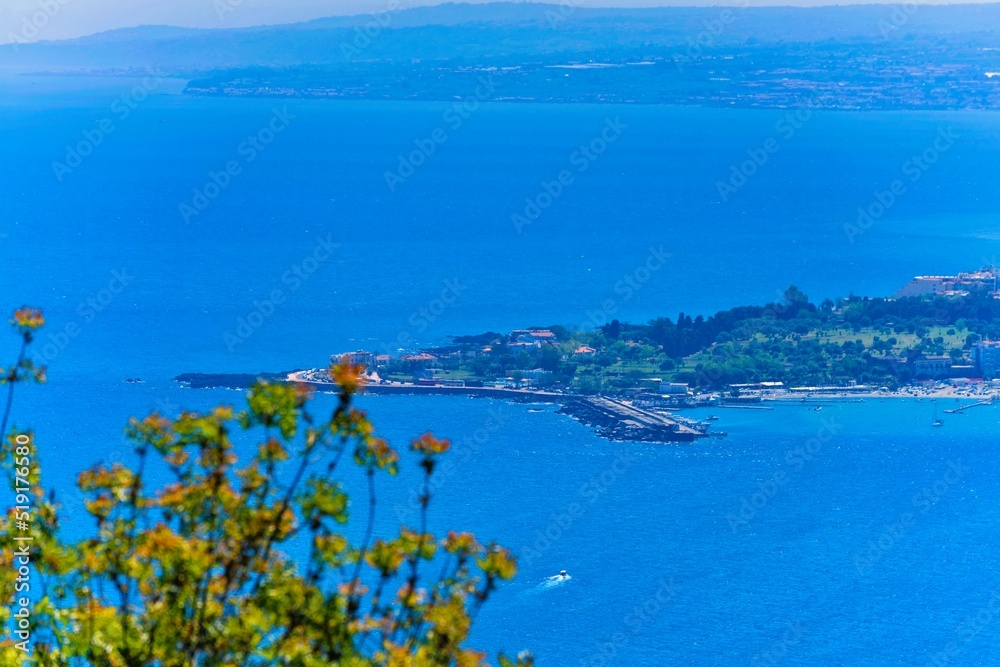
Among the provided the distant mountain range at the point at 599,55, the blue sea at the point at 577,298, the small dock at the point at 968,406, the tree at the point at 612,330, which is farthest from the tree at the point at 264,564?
the distant mountain range at the point at 599,55

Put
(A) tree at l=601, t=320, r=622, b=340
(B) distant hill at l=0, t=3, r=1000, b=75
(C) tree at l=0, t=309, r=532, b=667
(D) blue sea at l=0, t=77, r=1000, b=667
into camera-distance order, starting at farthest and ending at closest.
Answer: (B) distant hill at l=0, t=3, r=1000, b=75 < (A) tree at l=601, t=320, r=622, b=340 < (D) blue sea at l=0, t=77, r=1000, b=667 < (C) tree at l=0, t=309, r=532, b=667

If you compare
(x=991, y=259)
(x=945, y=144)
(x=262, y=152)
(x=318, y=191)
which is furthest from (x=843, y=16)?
(x=991, y=259)

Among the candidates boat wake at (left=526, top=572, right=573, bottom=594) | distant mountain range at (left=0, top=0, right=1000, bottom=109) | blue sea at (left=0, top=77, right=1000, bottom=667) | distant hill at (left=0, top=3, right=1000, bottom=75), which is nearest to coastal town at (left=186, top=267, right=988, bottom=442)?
blue sea at (left=0, top=77, right=1000, bottom=667)

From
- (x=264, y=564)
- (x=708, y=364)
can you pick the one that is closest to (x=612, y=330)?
(x=708, y=364)

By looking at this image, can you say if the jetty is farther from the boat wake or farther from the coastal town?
the boat wake

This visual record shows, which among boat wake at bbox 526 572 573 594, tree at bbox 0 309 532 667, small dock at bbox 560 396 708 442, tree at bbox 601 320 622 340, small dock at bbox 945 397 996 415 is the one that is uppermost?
tree at bbox 601 320 622 340

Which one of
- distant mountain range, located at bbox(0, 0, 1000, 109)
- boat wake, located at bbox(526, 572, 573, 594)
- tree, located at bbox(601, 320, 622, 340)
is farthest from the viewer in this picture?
distant mountain range, located at bbox(0, 0, 1000, 109)
